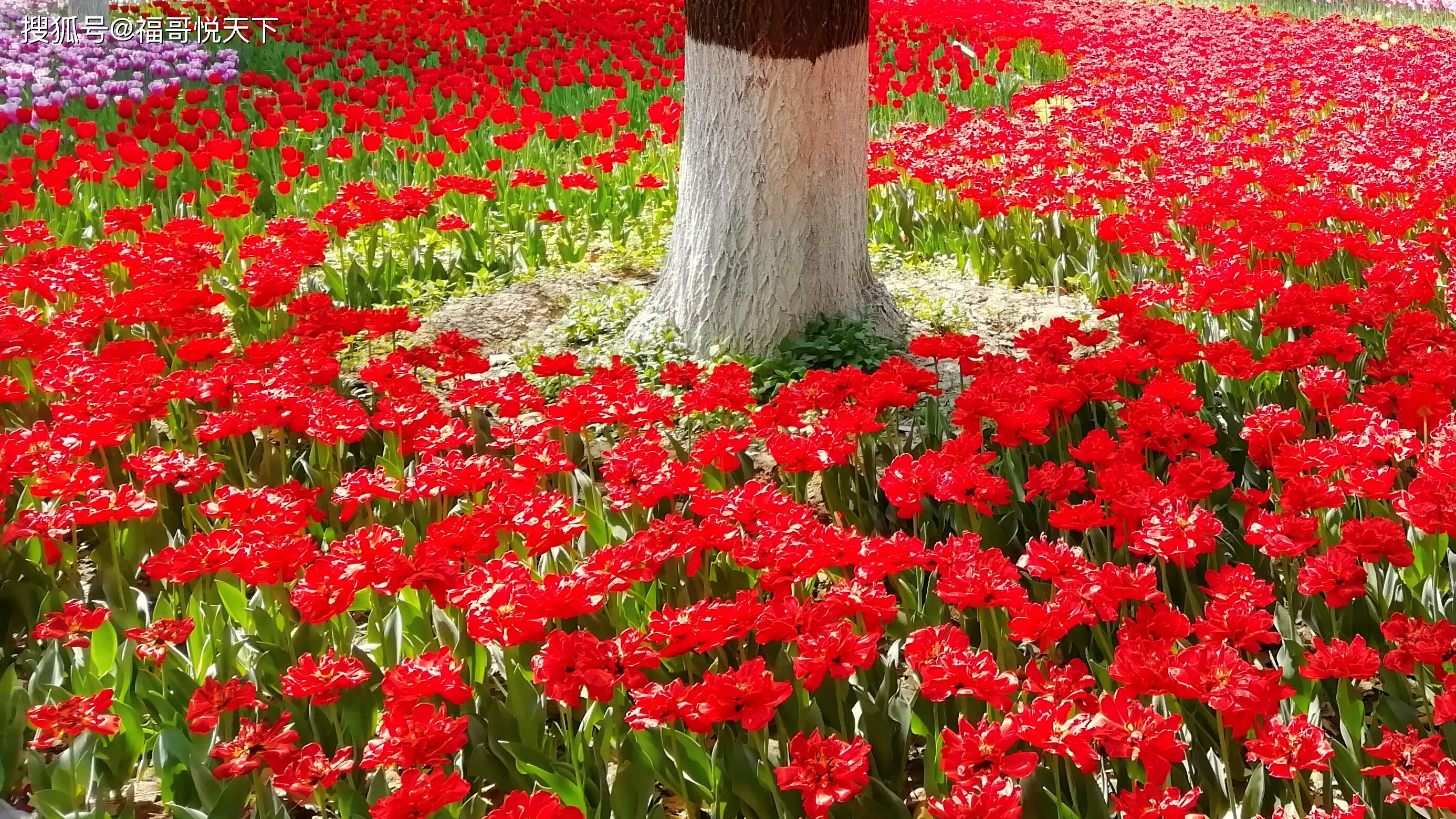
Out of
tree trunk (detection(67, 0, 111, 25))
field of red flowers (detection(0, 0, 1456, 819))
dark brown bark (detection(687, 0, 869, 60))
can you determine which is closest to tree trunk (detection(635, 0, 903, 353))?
dark brown bark (detection(687, 0, 869, 60))

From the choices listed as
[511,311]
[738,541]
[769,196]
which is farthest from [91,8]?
[738,541]

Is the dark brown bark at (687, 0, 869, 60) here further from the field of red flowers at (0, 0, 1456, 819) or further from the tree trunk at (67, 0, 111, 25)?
the tree trunk at (67, 0, 111, 25)

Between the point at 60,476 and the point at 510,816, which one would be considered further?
the point at 60,476

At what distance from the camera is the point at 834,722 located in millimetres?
2189

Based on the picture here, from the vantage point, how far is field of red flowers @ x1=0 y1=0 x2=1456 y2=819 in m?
1.88

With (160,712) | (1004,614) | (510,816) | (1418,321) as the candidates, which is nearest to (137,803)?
(160,712)

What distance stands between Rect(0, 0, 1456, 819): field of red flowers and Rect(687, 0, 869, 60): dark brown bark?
43.7 inches

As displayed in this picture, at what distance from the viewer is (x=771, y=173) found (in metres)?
4.13

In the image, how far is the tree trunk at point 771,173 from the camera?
404 centimetres

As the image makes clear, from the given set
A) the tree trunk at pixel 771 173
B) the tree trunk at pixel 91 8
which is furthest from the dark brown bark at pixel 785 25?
the tree trunk at pixel 91 8

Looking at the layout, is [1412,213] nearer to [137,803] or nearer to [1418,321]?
[1418,321]

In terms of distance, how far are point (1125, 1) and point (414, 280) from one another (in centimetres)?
1565

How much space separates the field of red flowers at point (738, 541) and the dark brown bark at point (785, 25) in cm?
111

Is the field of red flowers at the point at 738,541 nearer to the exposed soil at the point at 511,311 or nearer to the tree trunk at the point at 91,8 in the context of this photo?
the exposed soil at the point at 511,311
